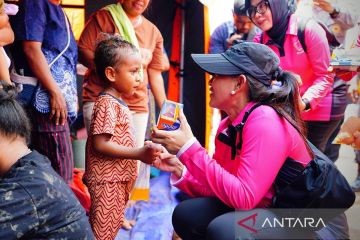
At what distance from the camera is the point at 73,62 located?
262cm

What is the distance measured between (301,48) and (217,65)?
1078mm

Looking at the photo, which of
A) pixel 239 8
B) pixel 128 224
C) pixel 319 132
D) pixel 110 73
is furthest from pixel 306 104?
pixel 128 224

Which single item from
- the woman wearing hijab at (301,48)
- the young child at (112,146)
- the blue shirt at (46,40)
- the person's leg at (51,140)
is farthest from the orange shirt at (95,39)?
the woman wearing hijab at (301,48)

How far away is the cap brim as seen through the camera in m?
2.03

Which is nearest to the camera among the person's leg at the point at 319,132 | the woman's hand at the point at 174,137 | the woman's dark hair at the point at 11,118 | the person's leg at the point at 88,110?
the woman's dark hair at the point at 11,118

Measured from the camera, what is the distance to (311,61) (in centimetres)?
295

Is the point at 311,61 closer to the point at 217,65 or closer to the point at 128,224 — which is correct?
the point at 217,65

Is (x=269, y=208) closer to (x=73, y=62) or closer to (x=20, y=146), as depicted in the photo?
(x=20, y=146)

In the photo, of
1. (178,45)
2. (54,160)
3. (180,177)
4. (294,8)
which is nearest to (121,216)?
(180,177)

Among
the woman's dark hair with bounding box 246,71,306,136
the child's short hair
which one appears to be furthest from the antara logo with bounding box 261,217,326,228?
the child's short hair

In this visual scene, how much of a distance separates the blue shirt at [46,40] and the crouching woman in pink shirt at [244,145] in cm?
77

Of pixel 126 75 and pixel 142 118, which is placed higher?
pixel 126 75

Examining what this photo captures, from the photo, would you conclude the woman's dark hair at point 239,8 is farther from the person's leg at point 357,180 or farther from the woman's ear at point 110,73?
the person's leg at point 357,180

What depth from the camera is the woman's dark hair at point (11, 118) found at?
5.36ft
